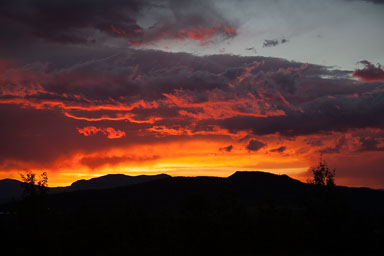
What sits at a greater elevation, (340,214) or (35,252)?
(340,214)

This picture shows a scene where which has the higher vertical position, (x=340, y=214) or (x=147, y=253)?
(x=340, y=214)

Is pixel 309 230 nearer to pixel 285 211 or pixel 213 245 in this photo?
pixel 285 211

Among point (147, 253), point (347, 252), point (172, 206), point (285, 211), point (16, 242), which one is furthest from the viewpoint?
point (172, 206)

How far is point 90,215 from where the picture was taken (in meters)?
71.9

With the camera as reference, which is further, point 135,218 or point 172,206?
point 172,206

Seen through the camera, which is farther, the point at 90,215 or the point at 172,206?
the point at 172,206

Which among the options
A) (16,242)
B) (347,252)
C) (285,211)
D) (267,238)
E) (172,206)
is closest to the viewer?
(16,242)

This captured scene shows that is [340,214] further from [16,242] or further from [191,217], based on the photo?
[16,242]

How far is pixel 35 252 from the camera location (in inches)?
2510

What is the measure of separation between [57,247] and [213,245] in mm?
25282

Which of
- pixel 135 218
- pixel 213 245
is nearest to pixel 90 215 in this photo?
pixel 135 218

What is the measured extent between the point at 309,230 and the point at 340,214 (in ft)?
35.7

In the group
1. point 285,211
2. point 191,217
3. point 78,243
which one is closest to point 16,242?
point 78,243

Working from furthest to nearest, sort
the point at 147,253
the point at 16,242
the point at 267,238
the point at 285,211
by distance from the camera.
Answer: the point at 285,211, the point at 267,238, the point at 16,242, the point at 147,253
